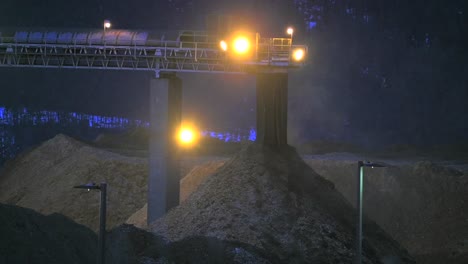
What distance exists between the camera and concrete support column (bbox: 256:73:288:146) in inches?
1323

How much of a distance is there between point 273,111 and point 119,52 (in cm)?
1074

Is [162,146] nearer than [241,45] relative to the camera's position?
Yes

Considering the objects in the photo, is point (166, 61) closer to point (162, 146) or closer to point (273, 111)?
point (162, 146)

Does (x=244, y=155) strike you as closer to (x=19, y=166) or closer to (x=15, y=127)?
(x=19, y=166)

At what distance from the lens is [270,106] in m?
33.7

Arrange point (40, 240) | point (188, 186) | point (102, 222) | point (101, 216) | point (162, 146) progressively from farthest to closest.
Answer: point (188, 186), point (162, 146), point (40, 240), point (101, 216), point (102, 222)

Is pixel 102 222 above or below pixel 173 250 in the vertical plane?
above

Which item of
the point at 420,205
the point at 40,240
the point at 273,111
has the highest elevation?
the point at 273,111

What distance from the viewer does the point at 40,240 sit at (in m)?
18.6

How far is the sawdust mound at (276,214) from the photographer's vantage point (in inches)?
1045

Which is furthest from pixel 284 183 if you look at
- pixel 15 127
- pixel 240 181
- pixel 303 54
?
pixel 15 127

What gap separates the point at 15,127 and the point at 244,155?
221 ft

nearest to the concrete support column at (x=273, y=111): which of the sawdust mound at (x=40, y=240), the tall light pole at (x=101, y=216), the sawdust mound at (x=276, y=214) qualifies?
the sawdust mound at (x=276, y=214)

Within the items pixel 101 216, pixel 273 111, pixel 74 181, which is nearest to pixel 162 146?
pixel 273 111
